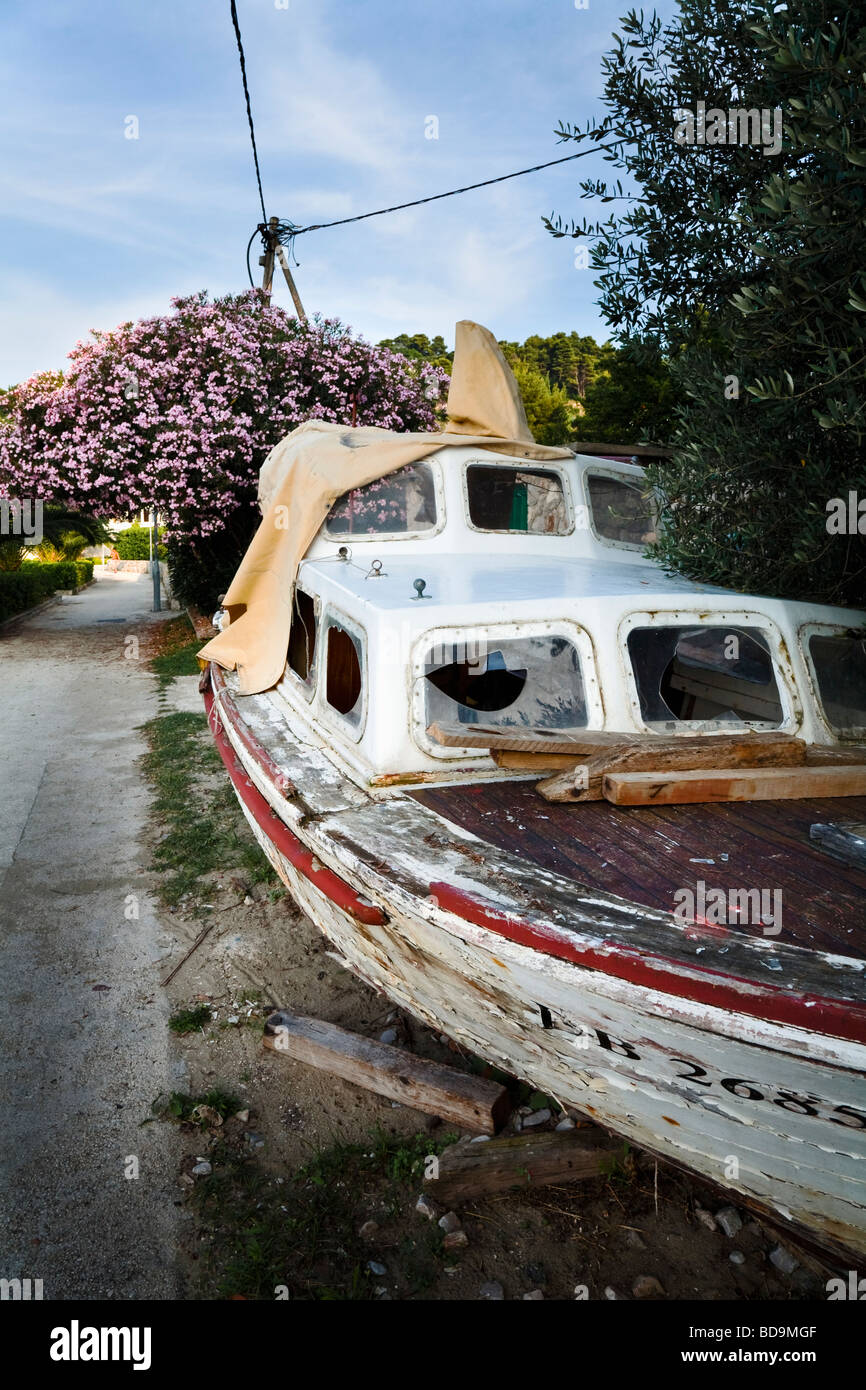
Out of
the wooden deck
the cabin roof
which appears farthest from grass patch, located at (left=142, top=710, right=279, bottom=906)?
the wooden deck

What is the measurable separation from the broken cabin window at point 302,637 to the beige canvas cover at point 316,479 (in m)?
0.13

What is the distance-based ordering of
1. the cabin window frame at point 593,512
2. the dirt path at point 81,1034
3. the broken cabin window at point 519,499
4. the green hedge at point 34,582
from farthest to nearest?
the green hedge at point 34,582, the cabin window frame at point 593,512, the broken cabin window at point 519,499, the dirt path at point 81,1034

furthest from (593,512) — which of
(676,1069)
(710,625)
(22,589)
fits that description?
(22,589)

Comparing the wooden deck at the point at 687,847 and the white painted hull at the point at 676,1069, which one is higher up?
the wooden deck at the point at 687,847

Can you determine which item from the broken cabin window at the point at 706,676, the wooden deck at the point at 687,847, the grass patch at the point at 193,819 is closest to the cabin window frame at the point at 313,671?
the grass patch at the point at 193,819

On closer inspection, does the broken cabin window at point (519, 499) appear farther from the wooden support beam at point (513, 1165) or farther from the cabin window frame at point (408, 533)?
the wooden support beam at point (513, 1165)

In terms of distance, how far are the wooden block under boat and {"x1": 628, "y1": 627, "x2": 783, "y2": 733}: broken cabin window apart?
21.5 inches

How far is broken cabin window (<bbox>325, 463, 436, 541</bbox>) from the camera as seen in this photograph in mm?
5949

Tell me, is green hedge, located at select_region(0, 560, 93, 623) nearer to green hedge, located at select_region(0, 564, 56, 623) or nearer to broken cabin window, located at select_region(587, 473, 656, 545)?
green hedge, located at select_region(0, 564, 56, 623)

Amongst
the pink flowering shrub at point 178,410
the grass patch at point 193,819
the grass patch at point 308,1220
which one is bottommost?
the grass patch at point 308,1220

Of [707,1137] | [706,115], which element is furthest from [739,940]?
[706,115]

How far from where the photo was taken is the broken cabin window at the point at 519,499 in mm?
6074

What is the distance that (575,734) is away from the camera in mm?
3543

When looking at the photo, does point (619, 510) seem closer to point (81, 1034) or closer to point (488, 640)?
point (488, 640)
